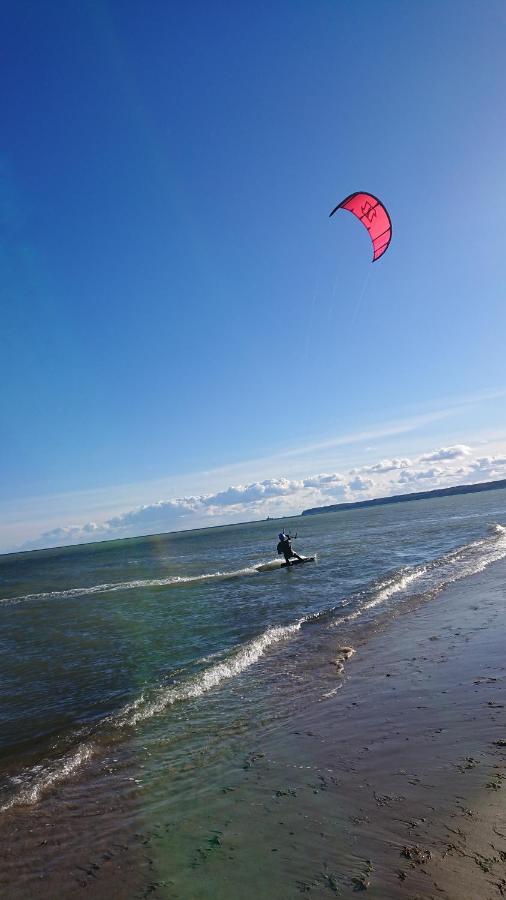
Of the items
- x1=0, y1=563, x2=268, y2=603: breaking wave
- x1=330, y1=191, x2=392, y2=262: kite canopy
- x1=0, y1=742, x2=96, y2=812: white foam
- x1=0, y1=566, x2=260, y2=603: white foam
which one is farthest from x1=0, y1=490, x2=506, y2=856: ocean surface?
x1=330, y1=191, x2=392, y2=262: kite canopy

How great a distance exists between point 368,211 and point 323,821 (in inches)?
543

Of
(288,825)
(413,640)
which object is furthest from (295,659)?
(288,825)

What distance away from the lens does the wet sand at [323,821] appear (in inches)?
174

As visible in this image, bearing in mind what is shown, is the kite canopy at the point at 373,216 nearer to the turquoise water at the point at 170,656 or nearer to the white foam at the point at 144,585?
the turquoise water at the point at 170,656

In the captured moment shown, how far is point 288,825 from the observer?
533 cm

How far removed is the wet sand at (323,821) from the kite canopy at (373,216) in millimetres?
10754

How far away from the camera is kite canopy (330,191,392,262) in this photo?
13609 mm

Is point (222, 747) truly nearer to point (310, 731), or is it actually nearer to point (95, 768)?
point (310, 731)

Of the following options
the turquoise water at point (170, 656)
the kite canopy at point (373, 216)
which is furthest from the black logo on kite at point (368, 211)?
the turquoise water at point (170, 656)

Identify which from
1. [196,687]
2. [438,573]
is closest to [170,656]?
[196,687]

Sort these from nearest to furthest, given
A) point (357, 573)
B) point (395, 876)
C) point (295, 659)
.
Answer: point (395, 876), point (295, 659), point (357, 573)

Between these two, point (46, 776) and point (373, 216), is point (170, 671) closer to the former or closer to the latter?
point (46, 776)

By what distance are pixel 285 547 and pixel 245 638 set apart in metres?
17.9

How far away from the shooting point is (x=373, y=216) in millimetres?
14055
